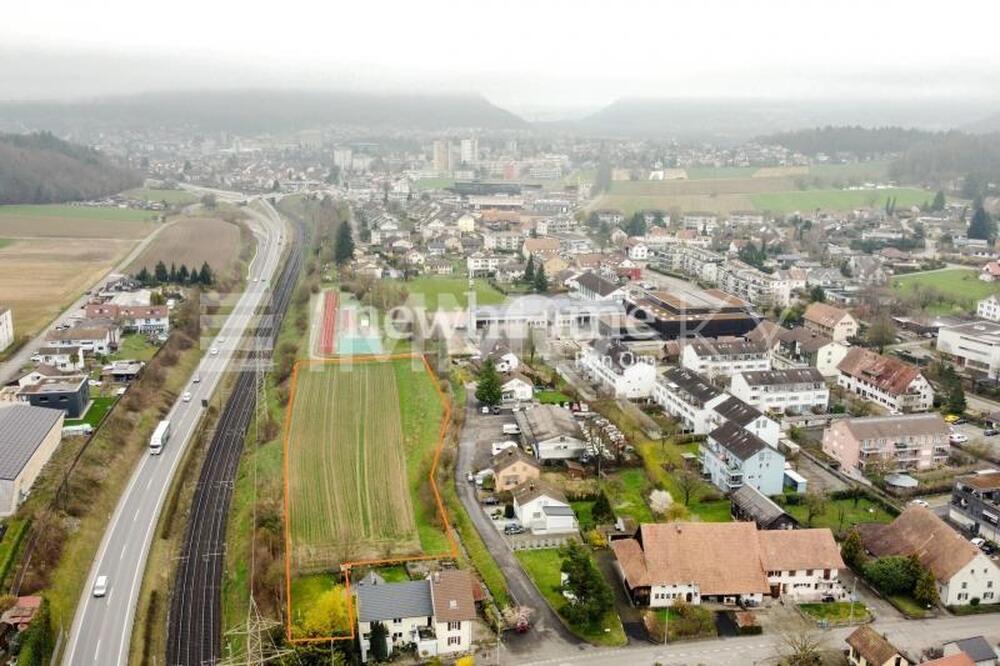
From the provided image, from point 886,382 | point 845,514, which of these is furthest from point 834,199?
point 845,514


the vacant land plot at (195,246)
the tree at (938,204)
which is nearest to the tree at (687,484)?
the vacant land plot at (195,246)

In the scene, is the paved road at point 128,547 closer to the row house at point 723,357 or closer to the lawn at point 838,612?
the lawn at point 838,612

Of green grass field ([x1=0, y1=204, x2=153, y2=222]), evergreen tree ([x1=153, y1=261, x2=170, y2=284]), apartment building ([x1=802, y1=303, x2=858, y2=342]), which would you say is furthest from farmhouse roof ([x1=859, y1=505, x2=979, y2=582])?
green grass field ([x1=0, y1=204, x2=153, y2=222])

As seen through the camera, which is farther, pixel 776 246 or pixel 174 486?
pixel 776 246

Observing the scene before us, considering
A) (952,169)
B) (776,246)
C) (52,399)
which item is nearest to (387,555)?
(52,399)

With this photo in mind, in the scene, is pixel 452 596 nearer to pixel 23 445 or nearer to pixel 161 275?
pixel 23 445

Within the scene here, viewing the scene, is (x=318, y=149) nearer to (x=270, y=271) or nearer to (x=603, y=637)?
(x=270, y=271)

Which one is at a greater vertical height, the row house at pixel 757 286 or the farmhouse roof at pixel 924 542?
the row house at pixel 757 286
